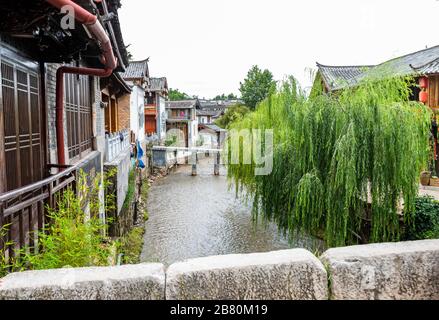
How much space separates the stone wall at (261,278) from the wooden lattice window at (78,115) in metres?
4.79

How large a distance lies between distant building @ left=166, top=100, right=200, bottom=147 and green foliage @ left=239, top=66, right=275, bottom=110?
6583mm

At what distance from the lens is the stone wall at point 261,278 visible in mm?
2010

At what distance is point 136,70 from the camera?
28141 millimetres

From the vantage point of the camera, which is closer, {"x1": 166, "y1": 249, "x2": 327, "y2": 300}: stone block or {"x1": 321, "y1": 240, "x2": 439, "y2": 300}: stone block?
{"x1": 166, "y1": 249, "x2": 327, "y2": 300}: stone block

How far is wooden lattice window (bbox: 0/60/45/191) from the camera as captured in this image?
3682mm

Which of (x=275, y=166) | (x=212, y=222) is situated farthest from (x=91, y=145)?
(x=212, y=222)

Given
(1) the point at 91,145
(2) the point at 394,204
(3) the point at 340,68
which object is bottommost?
(2) the point at 394,204

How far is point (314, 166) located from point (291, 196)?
0.89m

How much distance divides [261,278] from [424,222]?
7720mm

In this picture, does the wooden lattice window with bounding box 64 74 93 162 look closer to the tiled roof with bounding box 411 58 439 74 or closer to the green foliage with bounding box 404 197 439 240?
the green foliage with bounding box 404 197 439 240

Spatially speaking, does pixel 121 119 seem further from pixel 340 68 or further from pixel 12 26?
pixel 12 26

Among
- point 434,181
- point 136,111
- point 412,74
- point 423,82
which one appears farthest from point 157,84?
point 412,74

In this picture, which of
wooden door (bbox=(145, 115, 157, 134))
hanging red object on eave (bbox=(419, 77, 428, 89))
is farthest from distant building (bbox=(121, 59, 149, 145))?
hanging red object on eave (bbox=(419, 77, 428, 89))
